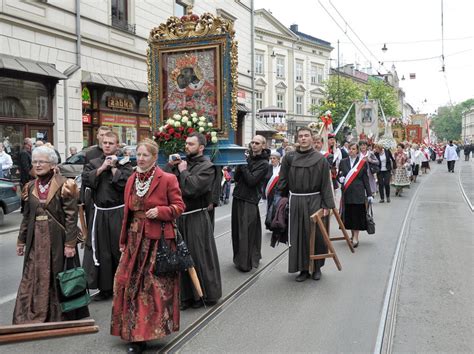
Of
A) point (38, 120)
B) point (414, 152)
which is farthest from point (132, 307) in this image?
point (414, 152)

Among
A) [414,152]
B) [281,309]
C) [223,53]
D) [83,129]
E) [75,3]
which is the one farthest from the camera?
[414,152]

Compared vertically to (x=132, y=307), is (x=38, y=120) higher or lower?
higher

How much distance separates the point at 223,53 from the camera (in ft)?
23.4

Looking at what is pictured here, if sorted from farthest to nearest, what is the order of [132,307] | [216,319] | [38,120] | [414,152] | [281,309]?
[414,152] < [38,120] < [281,309] < [216,319] < [132,307]

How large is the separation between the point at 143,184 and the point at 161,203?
23 cm

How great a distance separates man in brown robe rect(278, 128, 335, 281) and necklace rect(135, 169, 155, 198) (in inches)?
107

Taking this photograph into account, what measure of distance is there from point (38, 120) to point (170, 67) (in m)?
10.3

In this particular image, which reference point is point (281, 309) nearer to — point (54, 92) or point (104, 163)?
point (104, 163)

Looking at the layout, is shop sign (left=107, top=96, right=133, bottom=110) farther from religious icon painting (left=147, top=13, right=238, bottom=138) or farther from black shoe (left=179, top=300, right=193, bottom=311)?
black shoe (left=179, top=300, right=193, bottom=311)

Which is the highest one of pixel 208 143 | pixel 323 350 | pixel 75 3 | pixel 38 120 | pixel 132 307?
pixel 75 3

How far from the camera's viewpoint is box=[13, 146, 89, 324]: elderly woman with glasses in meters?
4.63

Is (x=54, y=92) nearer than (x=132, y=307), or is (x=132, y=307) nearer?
(x=132, y=307)

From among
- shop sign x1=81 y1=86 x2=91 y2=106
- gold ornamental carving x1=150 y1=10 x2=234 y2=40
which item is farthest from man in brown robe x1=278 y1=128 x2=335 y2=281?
shop sign x1=81 y1=86 x2=91 y2=106

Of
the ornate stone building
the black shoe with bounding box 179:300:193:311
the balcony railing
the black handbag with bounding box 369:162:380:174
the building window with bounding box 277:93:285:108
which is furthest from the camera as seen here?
the building window with bounding box 277:93:285:108
